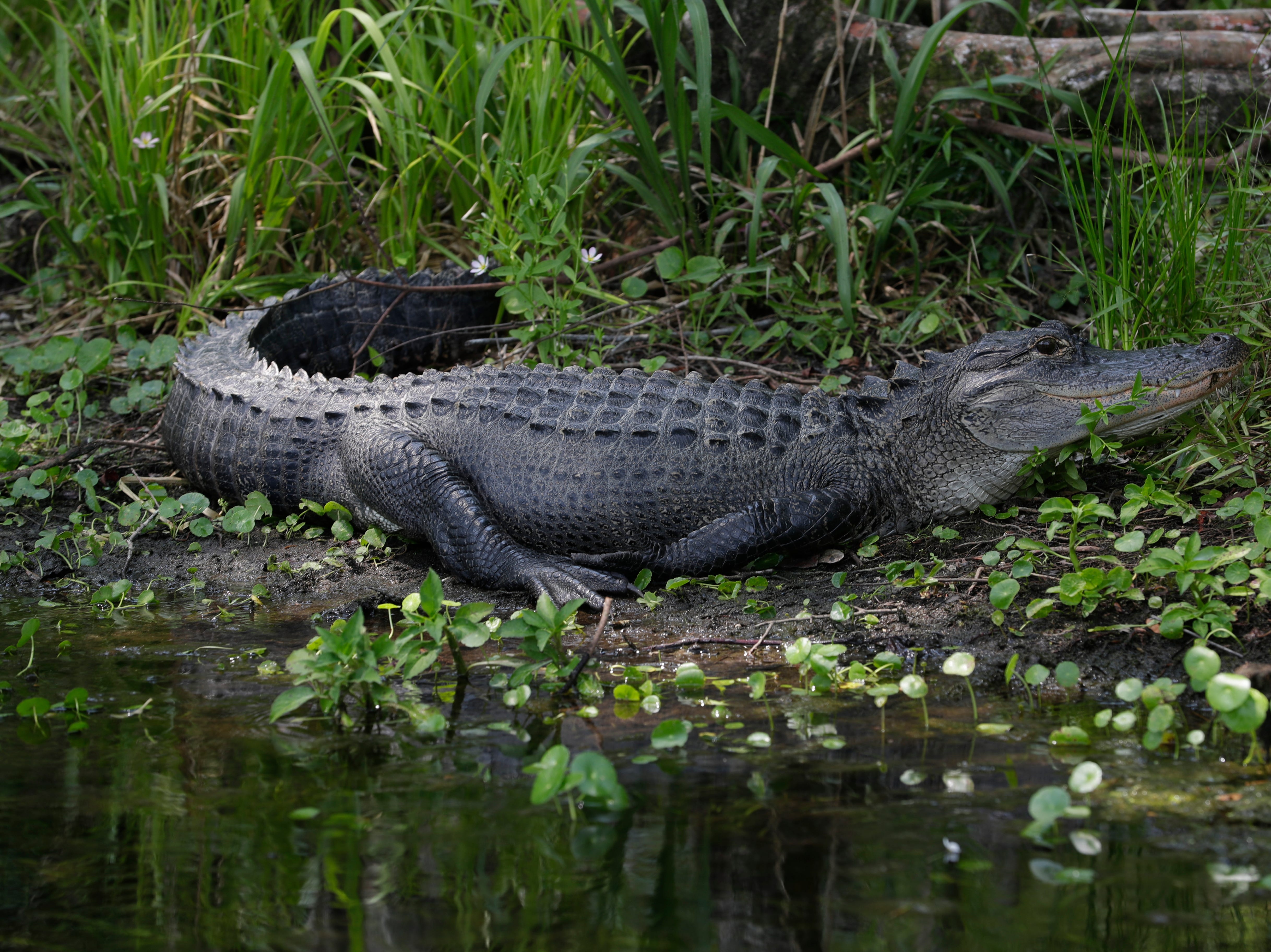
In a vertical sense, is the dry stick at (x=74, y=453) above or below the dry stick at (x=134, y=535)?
above

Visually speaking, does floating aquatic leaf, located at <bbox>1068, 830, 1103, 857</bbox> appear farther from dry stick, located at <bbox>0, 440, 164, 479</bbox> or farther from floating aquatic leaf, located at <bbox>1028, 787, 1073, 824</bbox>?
dry stick, located at <bbox>0, 440, 164, 479</bbox>

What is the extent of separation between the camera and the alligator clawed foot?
11.3ft

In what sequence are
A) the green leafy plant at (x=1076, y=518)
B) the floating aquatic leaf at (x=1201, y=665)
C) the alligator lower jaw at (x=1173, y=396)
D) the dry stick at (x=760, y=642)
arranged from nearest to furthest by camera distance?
the floating aquatic leaf at (x=1201, y=665) → the dry stick at (x=760, y=642) → the green leafy plant at (x=1076, y=518) → the alligator lower jaw at (x=1173, y=396)

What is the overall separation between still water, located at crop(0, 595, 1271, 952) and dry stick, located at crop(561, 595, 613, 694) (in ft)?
0.30

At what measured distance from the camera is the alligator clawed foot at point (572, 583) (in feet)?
11.3

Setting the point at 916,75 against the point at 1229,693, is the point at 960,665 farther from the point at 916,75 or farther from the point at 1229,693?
the point at 916,75

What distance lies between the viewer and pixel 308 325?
206 inches

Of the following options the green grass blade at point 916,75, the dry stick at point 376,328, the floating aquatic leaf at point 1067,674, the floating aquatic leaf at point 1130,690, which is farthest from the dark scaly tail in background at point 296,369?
the floating aquatic leaf at point 1130,690

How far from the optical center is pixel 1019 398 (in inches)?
146

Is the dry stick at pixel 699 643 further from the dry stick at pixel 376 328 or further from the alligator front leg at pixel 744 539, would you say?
the dry stick at pixel 376 328

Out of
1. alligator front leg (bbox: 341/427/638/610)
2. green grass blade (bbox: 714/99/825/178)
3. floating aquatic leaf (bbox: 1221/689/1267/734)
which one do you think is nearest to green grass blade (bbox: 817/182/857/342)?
green grass blade (bbox: 714/99/825/178)

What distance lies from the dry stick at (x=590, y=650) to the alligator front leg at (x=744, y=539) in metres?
0.25

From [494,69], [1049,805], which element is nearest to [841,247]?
[494,69]

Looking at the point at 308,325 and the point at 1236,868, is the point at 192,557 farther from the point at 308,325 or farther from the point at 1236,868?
the point at 1236,868
